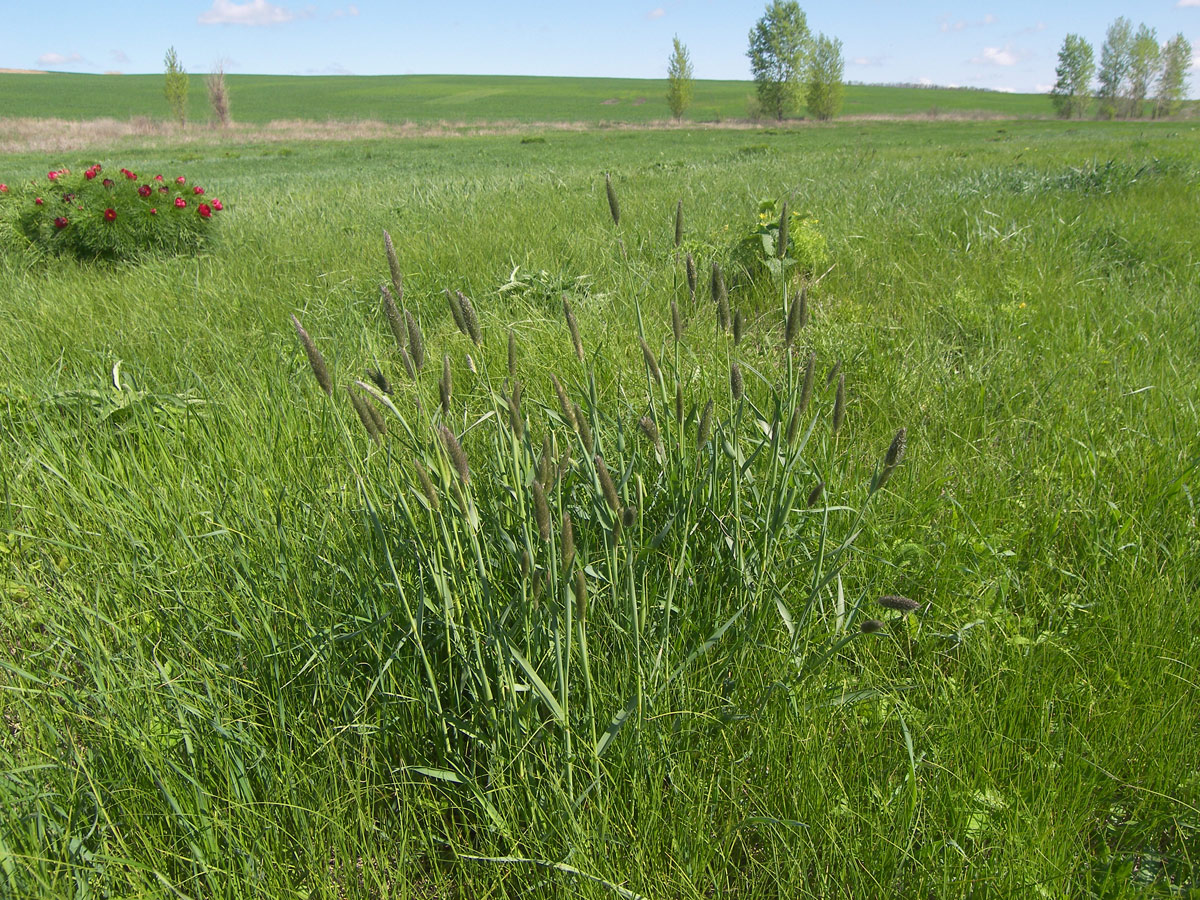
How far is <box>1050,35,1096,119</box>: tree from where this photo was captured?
64.0m

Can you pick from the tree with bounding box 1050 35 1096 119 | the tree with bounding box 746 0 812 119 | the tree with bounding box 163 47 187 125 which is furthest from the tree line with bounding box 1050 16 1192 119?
the tree with bounding box 163 47 187 125

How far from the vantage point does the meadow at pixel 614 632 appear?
3.56 feet

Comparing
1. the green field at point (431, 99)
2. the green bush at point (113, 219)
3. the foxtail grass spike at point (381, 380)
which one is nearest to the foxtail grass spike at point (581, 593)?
the foxtail grass spike at point (381, 380)

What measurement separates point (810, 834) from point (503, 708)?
0.55 m

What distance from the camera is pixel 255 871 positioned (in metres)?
1.08

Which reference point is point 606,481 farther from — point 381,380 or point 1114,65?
point 1114,65

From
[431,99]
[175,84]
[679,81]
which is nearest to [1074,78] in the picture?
[679,81]

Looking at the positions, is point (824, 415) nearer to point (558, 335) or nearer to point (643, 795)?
point (558, 335)

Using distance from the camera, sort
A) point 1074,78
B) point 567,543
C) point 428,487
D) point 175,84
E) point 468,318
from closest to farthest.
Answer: point 567,543 < point 428,487 < point 468,318 < point 175,84 < point 1074,78

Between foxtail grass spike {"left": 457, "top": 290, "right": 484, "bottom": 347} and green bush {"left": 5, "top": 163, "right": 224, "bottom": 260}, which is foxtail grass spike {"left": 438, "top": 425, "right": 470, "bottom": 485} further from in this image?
green bush {"left": 5, "top": 163, "right": 224, "bottom": 260}

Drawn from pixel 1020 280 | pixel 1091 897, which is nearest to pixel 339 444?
pixel 1091 897

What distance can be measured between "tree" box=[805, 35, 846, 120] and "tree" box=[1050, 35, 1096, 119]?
25.9 m

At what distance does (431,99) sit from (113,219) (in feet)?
224

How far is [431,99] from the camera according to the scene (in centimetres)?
6469
